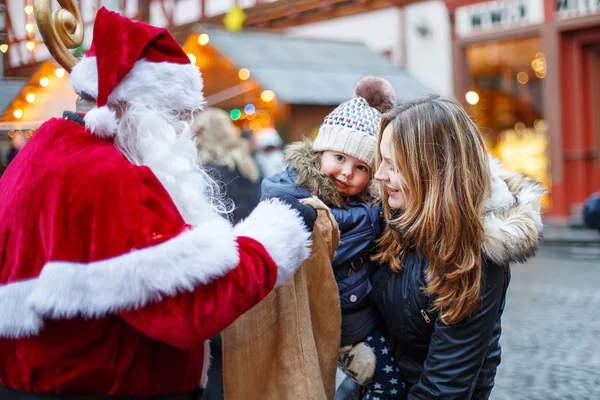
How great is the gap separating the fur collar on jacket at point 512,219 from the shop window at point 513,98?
447 inches

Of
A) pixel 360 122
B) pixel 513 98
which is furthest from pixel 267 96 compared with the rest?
pixel 360 122

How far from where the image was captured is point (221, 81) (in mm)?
12016

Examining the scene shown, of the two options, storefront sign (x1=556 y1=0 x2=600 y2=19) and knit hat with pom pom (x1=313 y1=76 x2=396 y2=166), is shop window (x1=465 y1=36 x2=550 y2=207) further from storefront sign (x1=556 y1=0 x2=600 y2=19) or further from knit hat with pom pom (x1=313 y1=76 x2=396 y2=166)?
knit hat with pom pom (x1=313 y1=76 x2=396 y2=166)

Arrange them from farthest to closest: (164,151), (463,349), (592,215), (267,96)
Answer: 1. (267,96)
2. (592,215)
3. (463,349)
4. (164,151)

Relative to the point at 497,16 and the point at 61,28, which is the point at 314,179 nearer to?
the point at 61,28

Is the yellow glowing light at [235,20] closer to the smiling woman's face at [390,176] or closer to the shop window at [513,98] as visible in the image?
the shop window at [513,98]

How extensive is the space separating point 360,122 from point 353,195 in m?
0.27

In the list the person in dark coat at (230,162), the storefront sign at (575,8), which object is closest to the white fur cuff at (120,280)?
the person in dark coat at (230,162)

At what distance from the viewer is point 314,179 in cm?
261

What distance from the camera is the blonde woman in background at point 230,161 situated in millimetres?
5152

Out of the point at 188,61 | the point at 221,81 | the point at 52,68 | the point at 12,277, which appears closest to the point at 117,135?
the point at 188,61

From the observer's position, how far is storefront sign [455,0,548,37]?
12859 millimetres

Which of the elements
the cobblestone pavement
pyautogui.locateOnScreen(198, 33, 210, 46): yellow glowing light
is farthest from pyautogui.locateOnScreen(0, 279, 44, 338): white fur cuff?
pyautogui.locateOnScreen(198, 33, 210, 46): yellow glowing light

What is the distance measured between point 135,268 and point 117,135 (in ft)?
1.34
